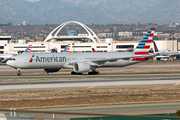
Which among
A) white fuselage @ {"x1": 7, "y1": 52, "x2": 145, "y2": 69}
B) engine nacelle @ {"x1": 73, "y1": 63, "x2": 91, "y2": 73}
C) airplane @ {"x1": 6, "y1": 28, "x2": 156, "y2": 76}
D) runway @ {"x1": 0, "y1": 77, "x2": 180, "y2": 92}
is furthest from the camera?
engine nacelle @ {"x1": 73, "y1": 63, "x2": 91, "y2": 73}

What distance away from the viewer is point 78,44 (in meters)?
182

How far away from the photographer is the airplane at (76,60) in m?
51.3

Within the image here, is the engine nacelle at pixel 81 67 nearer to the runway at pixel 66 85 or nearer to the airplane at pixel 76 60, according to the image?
the airplane at pixel 76 60

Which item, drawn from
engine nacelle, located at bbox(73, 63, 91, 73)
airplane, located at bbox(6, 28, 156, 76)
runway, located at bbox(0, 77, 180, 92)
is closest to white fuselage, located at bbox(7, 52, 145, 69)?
airplane, located at bbox(6, 28, 156, 76)

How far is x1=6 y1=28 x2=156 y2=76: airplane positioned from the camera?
51.3 metres

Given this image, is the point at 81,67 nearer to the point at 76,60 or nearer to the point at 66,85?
the point at 76,60

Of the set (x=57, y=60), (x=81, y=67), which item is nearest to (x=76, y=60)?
(x=81, y=67)

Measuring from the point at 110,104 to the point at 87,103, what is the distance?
217 cm

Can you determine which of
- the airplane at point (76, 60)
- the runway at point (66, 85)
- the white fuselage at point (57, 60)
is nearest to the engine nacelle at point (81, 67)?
the airplane at point (76, 60)

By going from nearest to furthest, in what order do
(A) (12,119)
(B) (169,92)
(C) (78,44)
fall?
(A) (12,119) → (B) (169,92) → (C) (78,44)

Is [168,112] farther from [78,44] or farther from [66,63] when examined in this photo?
[78,44]

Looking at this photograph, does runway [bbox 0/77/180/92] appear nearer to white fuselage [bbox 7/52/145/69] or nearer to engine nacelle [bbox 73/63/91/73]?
white fuselage [bbox 7/52/145/69]

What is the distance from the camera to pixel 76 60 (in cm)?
5412

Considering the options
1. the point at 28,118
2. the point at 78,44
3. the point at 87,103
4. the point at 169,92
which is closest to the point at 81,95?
the point at 87,103
